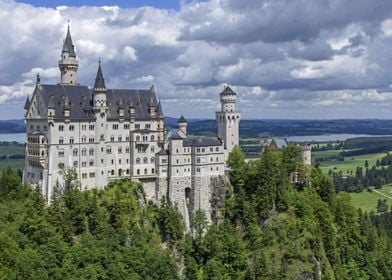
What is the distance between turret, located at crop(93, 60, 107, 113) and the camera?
101562 millimetres

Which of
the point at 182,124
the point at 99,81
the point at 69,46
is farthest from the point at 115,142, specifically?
the point at 69,46

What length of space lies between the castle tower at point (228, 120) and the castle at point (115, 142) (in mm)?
201

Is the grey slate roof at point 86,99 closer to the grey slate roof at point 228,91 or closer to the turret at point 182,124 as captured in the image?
the turret at point 182,124

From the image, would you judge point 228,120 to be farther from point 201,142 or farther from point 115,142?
point 115,142

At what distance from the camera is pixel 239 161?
11244cm

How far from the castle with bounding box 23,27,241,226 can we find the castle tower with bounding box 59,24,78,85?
19 cm

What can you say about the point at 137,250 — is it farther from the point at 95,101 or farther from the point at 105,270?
the point at 95,101

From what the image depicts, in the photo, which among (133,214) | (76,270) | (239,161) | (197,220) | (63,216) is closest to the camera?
(76,270)

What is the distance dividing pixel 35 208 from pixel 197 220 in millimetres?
30030

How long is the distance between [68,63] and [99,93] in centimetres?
1196

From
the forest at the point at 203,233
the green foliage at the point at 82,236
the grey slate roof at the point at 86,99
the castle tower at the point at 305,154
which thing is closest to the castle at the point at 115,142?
the grey slate roof at the point at 86,99

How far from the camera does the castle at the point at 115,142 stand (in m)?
97.8

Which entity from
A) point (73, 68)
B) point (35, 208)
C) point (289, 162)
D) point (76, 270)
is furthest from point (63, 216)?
point (289, 162)

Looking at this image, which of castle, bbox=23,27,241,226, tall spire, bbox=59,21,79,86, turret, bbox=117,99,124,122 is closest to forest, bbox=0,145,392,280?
castle, bbox=23,27,241,226
